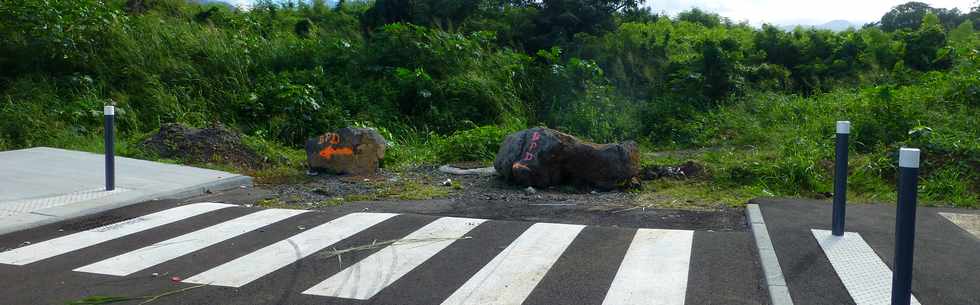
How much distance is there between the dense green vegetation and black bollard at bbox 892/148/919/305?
6.50 metres

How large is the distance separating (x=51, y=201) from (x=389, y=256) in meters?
4.65

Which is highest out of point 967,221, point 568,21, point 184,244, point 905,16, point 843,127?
point 905,16

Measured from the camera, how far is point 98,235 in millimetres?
7512

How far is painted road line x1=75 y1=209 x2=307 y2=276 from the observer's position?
20.7 ft

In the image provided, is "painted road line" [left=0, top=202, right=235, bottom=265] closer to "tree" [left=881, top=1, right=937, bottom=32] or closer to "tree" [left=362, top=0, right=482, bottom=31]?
"tree" [left=362, top=0, right=482, bottom=31]

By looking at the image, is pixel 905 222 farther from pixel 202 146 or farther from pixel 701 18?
pixel 701 18

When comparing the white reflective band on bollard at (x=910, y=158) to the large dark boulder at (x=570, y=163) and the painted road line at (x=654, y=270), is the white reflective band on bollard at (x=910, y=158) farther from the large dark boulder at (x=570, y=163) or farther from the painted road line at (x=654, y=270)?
the large dark boulder at (x=570, y=163)

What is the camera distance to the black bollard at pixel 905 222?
4.36m

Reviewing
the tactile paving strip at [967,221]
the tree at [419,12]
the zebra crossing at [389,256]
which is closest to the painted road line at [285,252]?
A: the zebra crossing at [389,256]

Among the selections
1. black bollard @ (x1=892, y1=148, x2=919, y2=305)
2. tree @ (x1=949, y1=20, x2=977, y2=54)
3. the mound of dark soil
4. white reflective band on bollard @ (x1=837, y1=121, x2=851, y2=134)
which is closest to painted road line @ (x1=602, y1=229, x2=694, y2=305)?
black bollard @ (x1=892, y1=148, x2=919, y2=305)

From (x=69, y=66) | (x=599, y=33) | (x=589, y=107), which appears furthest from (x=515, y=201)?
(x=599, y=33)

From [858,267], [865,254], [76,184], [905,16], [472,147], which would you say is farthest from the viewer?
[905,16]

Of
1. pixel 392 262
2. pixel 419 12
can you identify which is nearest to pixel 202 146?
pixel 392 262

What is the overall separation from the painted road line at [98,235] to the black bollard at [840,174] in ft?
20.6
